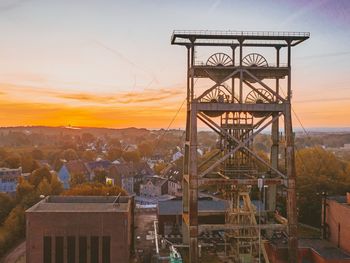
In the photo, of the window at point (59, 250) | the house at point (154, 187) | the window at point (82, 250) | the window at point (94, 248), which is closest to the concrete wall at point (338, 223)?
the window at point (94, 248)

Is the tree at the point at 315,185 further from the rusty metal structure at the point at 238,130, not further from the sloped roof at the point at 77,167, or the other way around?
the sloped roof at the point at 77,167

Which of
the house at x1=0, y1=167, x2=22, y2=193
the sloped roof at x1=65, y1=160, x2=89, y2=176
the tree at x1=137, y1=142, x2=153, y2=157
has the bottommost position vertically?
the house at x1=0, y1=167, x2=22, y2=193

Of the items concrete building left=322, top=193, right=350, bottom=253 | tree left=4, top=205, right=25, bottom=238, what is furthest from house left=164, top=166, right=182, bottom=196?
concrete building left=322, top=193, right=350, bottom=253

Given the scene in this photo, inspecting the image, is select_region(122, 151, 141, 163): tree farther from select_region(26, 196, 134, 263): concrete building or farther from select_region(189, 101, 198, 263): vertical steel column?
select_region(189, 101, 198, 263): vertical steel column

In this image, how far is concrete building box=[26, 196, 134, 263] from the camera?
27188mm

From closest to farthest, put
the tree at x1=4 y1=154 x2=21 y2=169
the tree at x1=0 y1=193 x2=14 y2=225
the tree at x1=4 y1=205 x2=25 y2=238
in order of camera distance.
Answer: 1. the tree at x1=4 y1=205 x2=25 y2=238
2. the tree at x1=0 y1=193 x2=14 y2=225
3. the tree at x1=4 y1=154 x2=21 y2=169

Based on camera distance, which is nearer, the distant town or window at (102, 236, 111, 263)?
window at (102, 236, 111, 263)

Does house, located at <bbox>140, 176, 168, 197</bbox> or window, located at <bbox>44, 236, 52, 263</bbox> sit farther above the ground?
window, located at <bbox>44, 236, 52, 263</bbox>

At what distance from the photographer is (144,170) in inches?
3782

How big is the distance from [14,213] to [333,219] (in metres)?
33.6

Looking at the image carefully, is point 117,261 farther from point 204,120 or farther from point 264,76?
point 264,76

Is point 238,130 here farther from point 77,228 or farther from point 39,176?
point 39,176

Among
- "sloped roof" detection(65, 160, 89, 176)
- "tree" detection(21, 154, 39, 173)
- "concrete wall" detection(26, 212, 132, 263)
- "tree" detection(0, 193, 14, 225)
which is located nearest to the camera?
"concrete wall" detection(26, 212, 132, 263)

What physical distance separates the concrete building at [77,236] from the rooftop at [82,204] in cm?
58
